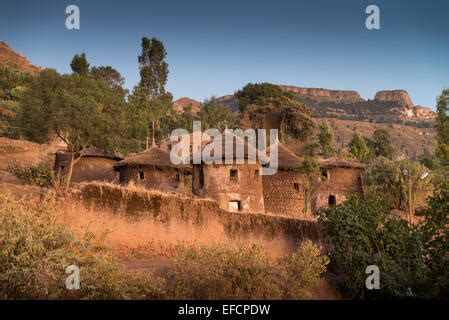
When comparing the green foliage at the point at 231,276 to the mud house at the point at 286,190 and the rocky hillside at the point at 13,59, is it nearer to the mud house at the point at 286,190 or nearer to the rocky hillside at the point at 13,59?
the mud house at the point at 286,190

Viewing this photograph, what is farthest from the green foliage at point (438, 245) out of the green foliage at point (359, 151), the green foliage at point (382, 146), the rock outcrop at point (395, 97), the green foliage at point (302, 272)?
the rock outcrop at point (395, 97)

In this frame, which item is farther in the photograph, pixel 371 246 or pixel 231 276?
pixel 371 246

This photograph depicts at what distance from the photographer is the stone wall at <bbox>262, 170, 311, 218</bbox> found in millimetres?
33125

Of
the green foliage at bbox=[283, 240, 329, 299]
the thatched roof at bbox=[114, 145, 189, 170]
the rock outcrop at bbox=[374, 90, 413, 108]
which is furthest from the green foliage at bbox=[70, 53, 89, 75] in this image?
the rock outcrop at bbox=[374, 90, 413, 108]

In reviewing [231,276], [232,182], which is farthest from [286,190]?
[231,276]

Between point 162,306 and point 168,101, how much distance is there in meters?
56.5

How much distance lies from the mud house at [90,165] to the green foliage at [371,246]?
1851 cm

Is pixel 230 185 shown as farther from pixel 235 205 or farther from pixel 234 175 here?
pixel 235 205

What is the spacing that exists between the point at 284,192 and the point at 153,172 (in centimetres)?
835

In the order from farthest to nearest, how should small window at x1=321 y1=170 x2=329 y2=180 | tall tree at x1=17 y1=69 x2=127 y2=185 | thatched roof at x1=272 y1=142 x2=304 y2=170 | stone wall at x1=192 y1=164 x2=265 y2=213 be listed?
1. small window at x1=321 y1=170 x2=329 y2=180
2. thatched roof at x1=272 y1=142 x2=304 y2=170
3. tall tree at x1=17 y1=69 x2=127 y2=185
4. stone wall at x1=192 y1=164 x2=265 y2=213

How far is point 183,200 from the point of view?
22172 mm

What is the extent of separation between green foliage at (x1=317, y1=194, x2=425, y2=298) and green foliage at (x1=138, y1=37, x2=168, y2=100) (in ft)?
170

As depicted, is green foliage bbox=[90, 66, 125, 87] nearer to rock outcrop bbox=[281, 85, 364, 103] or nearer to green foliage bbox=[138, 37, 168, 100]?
green foliage bbox=[138, 37, 168, 100]

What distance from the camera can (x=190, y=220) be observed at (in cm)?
2200
